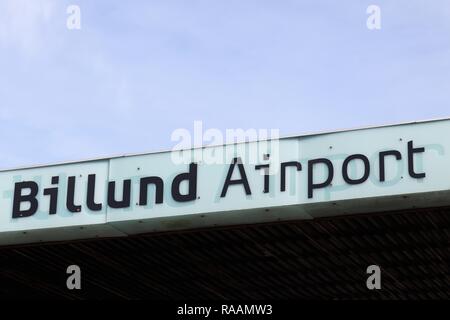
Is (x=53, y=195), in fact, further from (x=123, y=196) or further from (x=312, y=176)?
(x=312, y=176)

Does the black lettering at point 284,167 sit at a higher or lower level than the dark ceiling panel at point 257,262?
higher

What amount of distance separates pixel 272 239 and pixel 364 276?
299 cm

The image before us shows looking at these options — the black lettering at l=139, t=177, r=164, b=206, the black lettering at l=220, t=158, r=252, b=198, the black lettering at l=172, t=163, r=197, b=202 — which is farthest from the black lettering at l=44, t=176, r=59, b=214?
the black lettering at l=220, t=158, r=252, b=198

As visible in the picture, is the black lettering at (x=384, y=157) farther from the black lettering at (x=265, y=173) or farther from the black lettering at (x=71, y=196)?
the black lettering at (x=71, y=196)

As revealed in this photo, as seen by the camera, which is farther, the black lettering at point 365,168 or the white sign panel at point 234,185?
the black lettering at point 365,168

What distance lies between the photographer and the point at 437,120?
37.2ft

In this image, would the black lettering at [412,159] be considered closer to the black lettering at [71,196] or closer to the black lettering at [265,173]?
the black lettering at [265,173]

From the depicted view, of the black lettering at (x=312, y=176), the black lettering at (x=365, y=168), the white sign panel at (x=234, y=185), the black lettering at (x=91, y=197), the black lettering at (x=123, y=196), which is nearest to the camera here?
the white sign panel at (x=234, y=185)

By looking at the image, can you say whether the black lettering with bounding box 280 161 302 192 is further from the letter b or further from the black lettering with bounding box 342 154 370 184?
the letter b

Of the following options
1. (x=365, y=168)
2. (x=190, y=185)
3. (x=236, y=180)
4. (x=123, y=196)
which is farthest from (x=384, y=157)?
(x=123, y=196)

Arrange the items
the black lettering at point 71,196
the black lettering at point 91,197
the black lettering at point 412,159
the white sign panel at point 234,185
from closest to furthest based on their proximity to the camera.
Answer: the black lettering at point 412,159
the white sign panel at point 234,185
the black lettering at point 91,197
the black lettering at point 71,196

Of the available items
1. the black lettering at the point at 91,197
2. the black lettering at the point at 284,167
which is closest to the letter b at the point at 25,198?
the black lettering at the point at 91,197

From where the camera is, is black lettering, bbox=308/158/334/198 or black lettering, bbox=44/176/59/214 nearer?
black lettering, bbox=308/158/334/198
